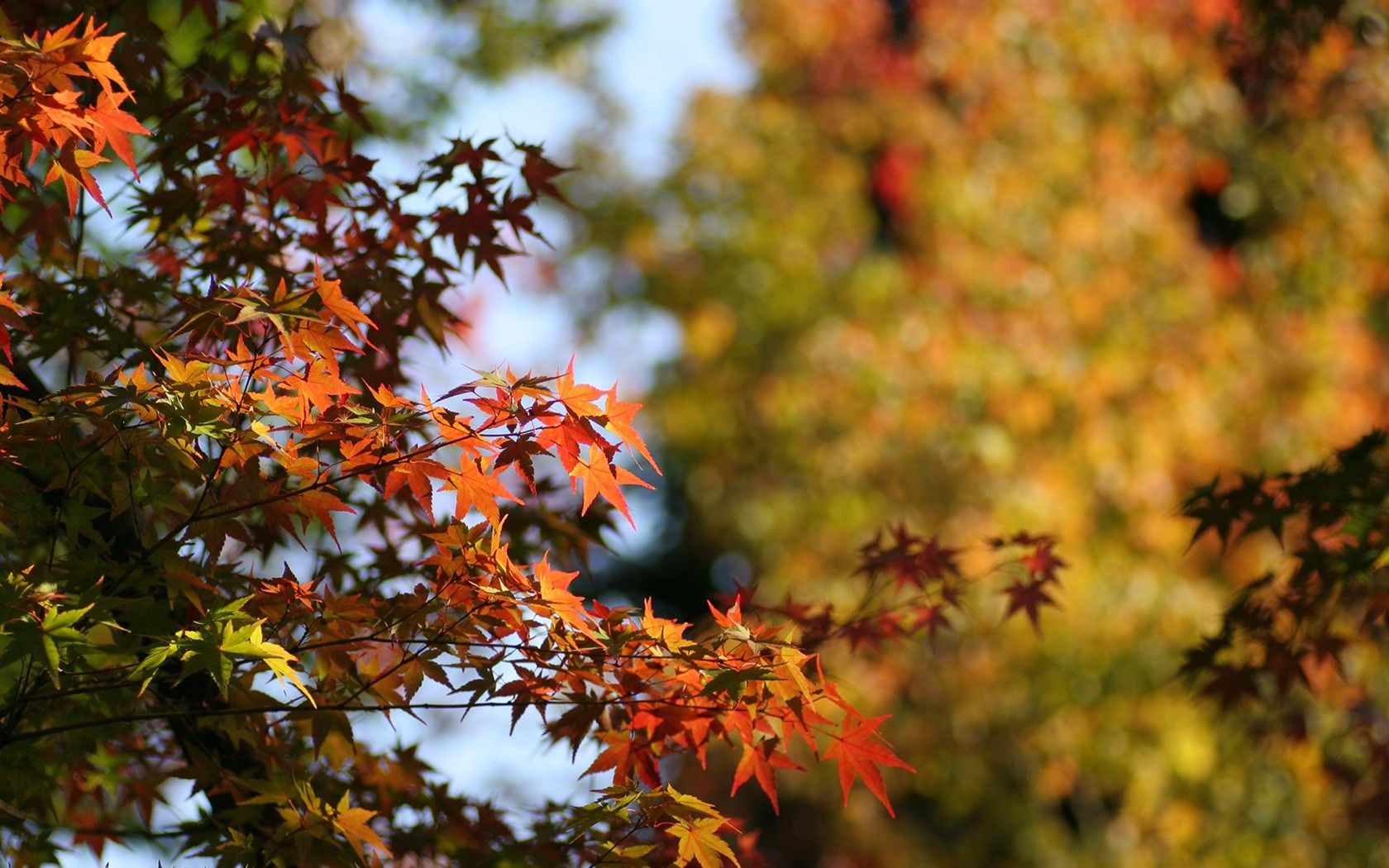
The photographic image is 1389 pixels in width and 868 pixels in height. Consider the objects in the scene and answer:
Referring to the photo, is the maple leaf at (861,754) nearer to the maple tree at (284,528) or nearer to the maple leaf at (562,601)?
the maple tree at (284,528)

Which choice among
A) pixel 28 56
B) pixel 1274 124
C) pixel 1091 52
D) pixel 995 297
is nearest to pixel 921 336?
pixel 995 297

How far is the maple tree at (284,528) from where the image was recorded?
5.39 ft

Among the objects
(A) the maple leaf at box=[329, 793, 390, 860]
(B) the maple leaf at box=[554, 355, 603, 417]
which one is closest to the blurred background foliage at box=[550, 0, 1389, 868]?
(A) the maple leaf at box=[329, 793, 390, 860]

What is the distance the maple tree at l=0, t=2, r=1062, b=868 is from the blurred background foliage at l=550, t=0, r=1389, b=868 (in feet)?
18.3

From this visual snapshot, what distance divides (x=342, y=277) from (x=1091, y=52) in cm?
824

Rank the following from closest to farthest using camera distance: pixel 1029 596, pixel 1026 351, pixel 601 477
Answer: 1. pixel 601 477
2. pixel 1029 596
3. pixel 1026 351

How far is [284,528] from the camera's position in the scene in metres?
1.92

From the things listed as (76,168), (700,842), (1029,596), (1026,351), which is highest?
(1026,351)

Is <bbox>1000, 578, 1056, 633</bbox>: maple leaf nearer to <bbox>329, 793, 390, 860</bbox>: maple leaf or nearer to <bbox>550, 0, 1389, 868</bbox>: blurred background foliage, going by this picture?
<bbox>329, 793, 390, 860</bbox>: maple leaf

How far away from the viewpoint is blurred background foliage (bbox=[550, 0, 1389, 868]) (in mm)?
7562

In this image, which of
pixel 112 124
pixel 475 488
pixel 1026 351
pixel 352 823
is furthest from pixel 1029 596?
pixel 1026 351

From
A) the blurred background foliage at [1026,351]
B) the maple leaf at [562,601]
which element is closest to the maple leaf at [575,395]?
the maple leaf at [562,601]

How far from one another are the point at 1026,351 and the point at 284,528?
686cm

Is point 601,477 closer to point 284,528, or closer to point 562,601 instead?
point 562,601
